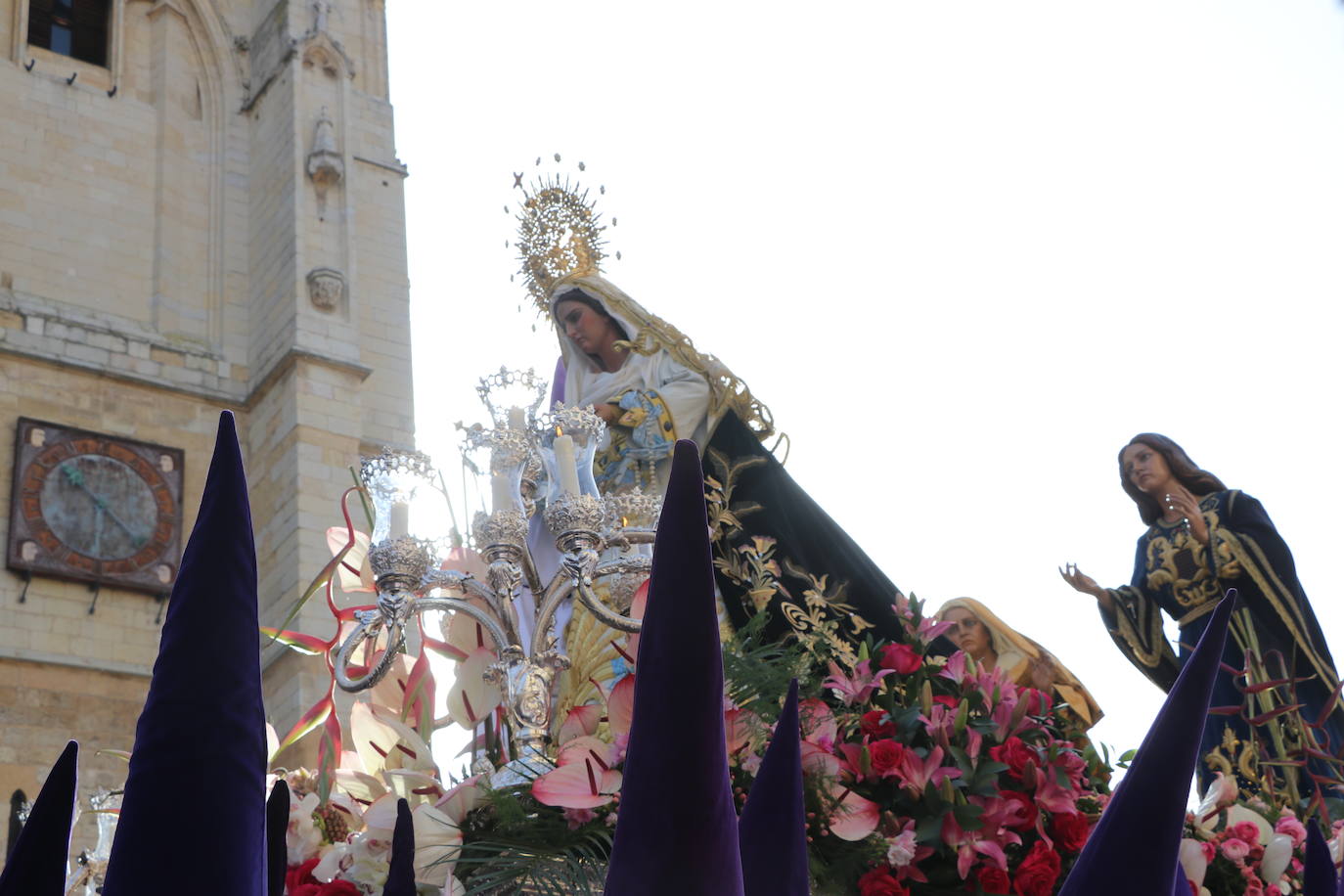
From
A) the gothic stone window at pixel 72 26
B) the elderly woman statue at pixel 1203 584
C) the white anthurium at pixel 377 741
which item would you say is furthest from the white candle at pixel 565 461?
the gothic stone window at pixel 72 26

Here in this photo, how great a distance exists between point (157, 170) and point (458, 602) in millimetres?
15128

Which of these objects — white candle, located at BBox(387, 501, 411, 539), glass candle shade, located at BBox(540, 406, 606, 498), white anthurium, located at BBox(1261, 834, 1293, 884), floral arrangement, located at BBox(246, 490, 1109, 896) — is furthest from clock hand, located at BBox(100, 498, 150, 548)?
white anthurium, located at BBox(1261, 834, 1293, 884)

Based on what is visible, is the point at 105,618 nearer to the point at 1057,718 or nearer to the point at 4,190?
the point at 4,190

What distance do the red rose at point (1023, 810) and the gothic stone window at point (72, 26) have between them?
54.7 ft

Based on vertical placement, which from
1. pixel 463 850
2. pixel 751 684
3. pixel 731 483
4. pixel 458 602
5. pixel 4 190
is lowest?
pixel 463 850

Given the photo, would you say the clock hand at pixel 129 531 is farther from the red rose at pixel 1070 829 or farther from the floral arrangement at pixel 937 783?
the red rose at pixel 1070 829

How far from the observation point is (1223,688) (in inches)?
223

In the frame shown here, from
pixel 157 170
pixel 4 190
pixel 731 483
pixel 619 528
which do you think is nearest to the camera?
pixel 619 528

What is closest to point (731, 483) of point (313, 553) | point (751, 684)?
point (751, 684)

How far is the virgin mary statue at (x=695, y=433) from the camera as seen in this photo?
4.42 m

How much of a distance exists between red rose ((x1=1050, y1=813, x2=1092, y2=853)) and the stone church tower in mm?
11375

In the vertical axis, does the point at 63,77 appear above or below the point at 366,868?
above

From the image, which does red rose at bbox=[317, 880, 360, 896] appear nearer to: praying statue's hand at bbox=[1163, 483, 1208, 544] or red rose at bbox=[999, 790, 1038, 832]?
red rose at bbox=[999, 790, 1038, 832]

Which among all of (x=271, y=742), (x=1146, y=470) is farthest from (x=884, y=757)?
(x=1146, y=470)
